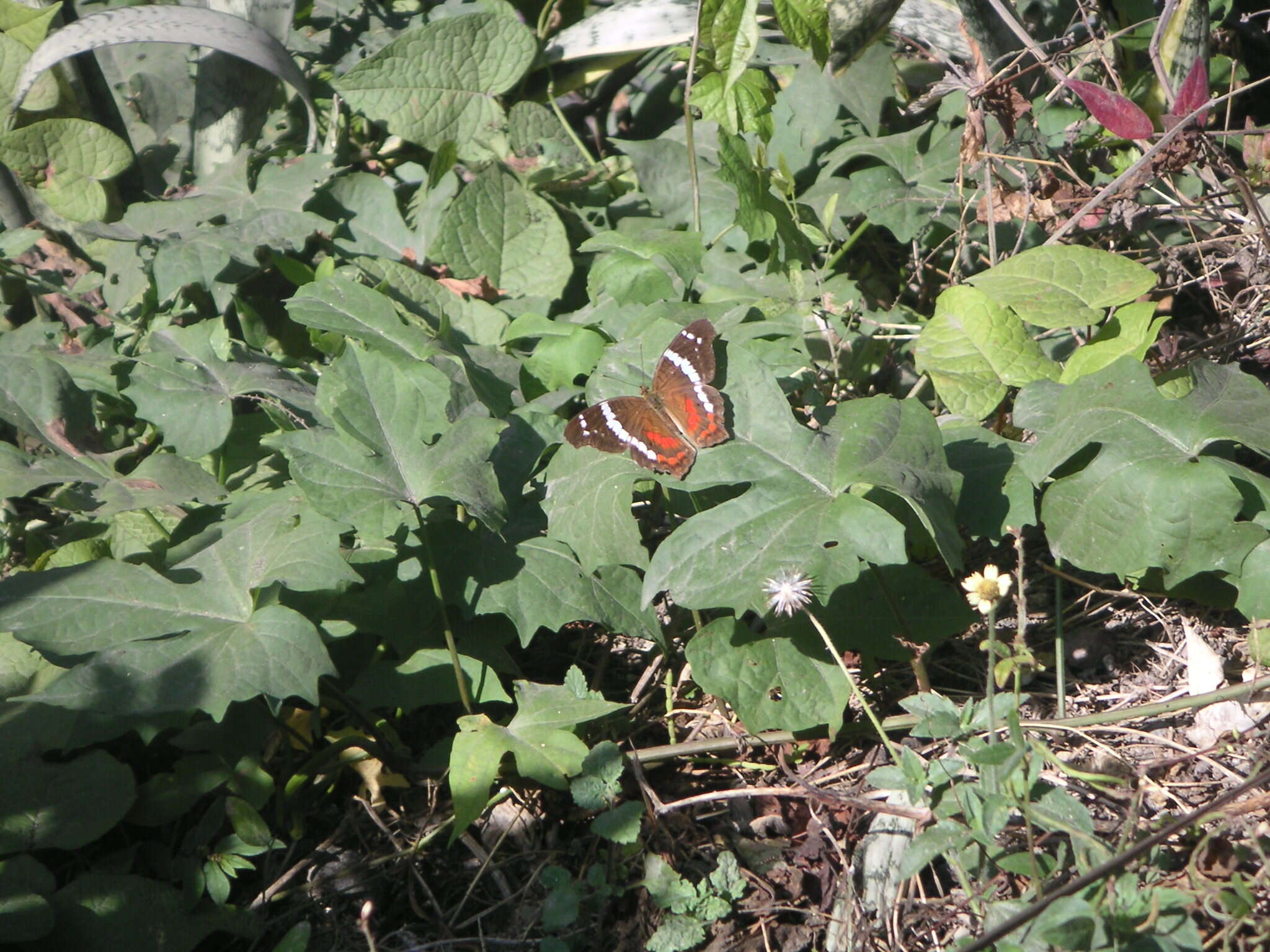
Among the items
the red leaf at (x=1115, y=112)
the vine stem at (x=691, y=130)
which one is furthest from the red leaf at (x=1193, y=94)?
the vine stem at (x=691, y=130)

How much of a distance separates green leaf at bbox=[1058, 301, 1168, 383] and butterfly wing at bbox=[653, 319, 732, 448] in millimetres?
805

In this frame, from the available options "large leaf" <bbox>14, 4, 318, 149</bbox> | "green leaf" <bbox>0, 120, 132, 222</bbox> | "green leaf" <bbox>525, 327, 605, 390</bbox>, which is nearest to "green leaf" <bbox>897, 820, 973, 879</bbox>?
"green leaf" <bbox>525, 327, 605, 390</bbox>

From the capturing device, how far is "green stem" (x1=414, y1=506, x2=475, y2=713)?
1.90m

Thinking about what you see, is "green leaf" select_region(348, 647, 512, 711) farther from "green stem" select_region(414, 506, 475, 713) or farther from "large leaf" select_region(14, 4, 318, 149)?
"large leaf" select_region(14, 4, 318, 149)

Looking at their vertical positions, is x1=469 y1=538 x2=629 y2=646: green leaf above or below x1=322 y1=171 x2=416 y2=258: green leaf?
below

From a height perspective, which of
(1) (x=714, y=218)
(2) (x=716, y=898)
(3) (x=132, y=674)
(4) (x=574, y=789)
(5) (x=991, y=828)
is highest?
(1) (x=714, y=218)

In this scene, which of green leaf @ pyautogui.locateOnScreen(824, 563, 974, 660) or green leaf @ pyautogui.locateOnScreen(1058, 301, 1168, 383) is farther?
green leaf @ pyautogui.locateOnScreen(1058, 301, 1168, 383)

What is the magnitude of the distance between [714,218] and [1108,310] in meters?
1.12

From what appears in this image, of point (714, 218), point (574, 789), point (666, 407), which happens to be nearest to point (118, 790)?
point (574, 789)

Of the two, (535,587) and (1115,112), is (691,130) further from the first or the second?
(535,587)

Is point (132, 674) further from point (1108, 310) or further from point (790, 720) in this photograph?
point (1108, 310)

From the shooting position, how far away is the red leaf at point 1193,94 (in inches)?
85.6

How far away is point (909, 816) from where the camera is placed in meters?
1.65

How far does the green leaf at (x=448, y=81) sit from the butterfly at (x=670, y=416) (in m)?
1.57
